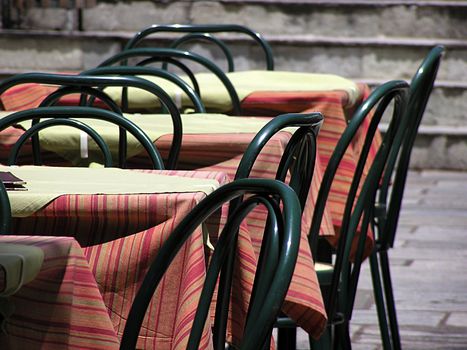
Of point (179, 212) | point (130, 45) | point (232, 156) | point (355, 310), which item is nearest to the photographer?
point (179, 212)

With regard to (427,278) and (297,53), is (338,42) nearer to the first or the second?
(297,53)

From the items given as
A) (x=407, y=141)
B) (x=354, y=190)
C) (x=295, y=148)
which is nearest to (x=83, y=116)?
(x=295, y=148)

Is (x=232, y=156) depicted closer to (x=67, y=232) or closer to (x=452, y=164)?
(x=67, y=232)

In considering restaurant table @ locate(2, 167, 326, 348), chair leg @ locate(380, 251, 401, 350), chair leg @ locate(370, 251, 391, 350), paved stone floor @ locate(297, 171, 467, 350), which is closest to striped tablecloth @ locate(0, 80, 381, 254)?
chair leg @ locate(370, 251, 391, 350)

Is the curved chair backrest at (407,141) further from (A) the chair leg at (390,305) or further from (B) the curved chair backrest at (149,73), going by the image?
(B) the curved chair backrest at (149,73)

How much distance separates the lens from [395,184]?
326cm

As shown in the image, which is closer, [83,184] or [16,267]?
[16,267]

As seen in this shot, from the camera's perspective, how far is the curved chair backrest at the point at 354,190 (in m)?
2.55

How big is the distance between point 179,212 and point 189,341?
249 millimetres

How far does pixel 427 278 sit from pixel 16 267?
12.3 feet

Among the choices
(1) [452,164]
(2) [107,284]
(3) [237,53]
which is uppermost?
(2) [107,284]

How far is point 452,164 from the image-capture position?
831 cm

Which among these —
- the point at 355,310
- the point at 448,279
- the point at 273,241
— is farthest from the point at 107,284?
the point at 448,279

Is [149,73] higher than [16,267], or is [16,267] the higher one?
[16,267]
